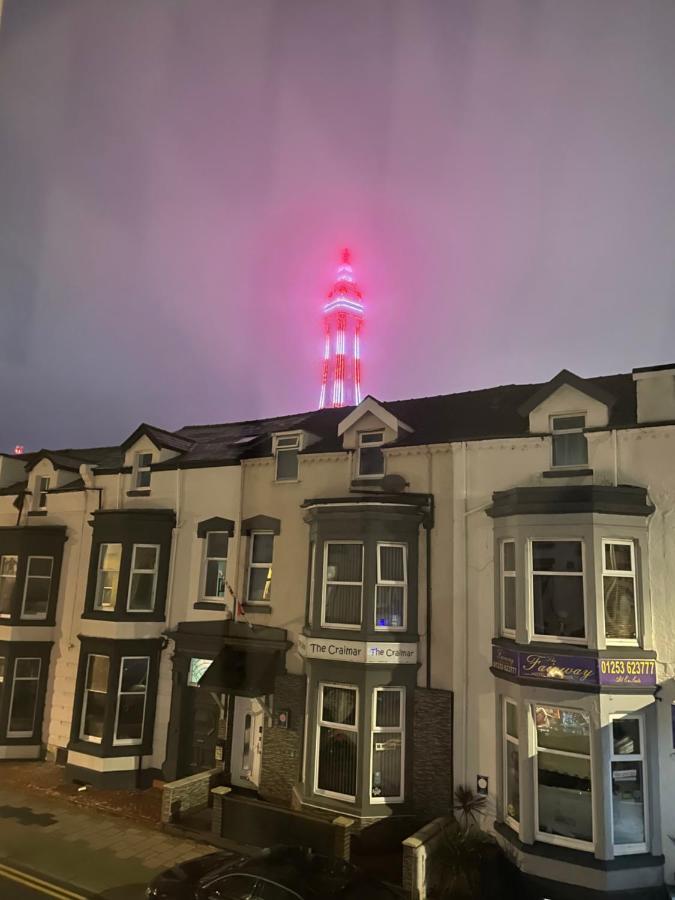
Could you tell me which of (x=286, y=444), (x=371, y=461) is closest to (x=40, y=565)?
(x=286, y=444)

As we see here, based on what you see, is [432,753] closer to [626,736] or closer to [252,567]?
[626,736]

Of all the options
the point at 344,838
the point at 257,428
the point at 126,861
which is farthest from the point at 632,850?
the point at 257,428

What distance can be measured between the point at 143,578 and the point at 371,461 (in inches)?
290

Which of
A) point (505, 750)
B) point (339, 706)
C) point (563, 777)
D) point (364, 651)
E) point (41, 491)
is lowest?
point (563, 777)

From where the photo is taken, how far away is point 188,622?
1577cm

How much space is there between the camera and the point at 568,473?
A: 11961 millimetres

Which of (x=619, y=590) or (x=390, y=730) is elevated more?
(x=619, y=590)

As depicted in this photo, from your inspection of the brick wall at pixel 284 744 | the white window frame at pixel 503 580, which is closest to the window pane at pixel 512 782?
the white window frame at pixel 503 580

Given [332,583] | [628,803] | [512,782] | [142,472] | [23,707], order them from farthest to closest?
[142,472] → [23,707] → [332,583] → [512,782] → [628,803]

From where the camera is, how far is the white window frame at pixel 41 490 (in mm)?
19933

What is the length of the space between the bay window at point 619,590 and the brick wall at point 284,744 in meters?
6.82

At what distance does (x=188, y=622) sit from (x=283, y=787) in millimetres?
4753

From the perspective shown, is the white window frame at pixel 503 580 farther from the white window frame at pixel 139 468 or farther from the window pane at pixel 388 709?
→ the white window frame at pixel 139 468

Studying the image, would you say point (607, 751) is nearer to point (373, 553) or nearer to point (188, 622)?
point (373, 553)
